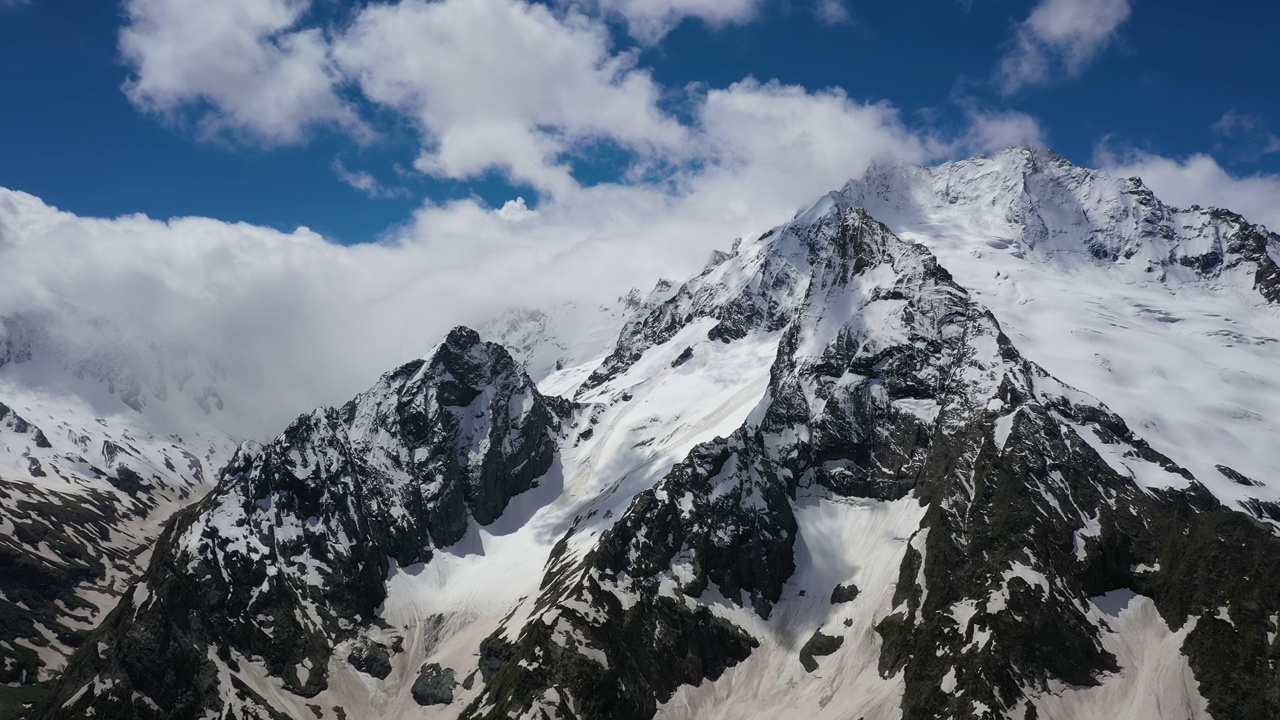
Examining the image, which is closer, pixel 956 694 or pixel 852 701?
pixel 956 694

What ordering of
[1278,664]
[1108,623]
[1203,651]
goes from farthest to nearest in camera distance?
[1108,623] → [1203,651] → [1278,664]

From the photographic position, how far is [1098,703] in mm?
175875

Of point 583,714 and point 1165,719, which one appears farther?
point 583,714

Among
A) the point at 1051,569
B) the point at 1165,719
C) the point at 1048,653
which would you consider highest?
the point at 1051,569

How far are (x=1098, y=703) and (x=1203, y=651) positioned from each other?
970 inches

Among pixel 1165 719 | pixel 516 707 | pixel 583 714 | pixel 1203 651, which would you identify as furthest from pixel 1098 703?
pixel 516 707

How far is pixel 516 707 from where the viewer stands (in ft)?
638

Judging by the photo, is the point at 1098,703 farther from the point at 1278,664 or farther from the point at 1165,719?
the point at 1278,664

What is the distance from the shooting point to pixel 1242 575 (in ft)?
619

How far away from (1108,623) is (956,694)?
42.4 m

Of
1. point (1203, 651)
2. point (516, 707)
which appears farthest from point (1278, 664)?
point (516, 707)

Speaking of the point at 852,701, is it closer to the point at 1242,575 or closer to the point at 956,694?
the point at 956,694

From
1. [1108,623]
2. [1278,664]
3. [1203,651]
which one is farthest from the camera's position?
[1108,623]

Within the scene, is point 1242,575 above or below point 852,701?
above
